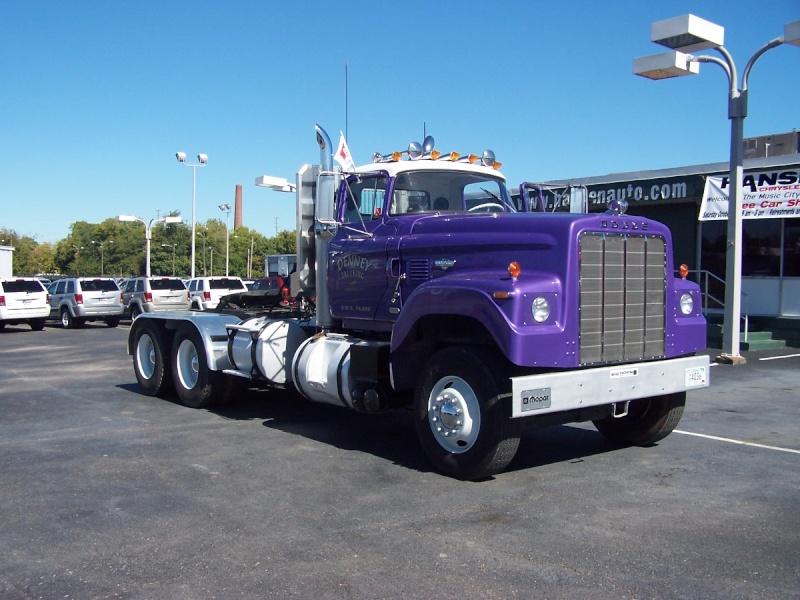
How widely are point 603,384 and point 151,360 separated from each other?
7110mm

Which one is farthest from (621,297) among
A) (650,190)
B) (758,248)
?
(650,190)

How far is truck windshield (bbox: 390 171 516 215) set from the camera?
26.3ft

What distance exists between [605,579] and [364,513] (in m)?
1.87

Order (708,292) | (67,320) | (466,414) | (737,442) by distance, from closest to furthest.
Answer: (466,414) → (737,442) → (708,292) → (67,320)

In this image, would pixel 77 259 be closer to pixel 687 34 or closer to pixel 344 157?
pixel 687 34

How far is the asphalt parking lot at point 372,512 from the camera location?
4.48 m

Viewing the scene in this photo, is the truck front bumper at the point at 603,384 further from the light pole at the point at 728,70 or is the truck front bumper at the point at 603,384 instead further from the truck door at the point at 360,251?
the light pole at the point at 728,70

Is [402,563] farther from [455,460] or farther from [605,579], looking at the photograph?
[455,460]

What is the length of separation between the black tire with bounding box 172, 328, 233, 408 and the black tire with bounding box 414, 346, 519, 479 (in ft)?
12.8

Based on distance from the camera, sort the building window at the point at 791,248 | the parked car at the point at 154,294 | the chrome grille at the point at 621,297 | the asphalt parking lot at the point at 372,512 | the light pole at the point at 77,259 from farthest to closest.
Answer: the light pole at the point at 77,259, the parked car at the point at 154,294, the building window at the point at 791,248, the chrome grille at the point at 621,297, the asphalt parking lot at the point at 372,512

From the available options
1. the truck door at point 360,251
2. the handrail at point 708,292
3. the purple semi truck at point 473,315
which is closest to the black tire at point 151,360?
the purple semi truck at point 473,315

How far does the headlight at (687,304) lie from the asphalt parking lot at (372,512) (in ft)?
4.48

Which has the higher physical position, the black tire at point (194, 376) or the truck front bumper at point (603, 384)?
the truck front bumper at point (603, 384)

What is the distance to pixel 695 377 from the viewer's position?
7098 mm
